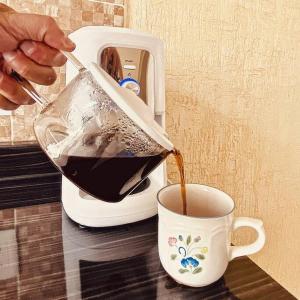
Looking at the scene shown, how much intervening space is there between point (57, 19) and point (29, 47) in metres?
0.40

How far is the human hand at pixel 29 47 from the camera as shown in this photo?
344mm

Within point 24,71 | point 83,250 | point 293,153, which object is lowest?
point 293,153

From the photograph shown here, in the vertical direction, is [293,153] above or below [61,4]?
below

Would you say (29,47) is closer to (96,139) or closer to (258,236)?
(96,139)

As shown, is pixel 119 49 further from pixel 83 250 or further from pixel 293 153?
pixel 293 153

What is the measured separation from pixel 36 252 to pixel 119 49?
0.33 m

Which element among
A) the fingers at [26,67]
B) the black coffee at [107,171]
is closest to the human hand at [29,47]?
the fingers at [26,67]

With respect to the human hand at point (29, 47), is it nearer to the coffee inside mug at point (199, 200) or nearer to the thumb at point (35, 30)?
the thumb at point (35, 30)

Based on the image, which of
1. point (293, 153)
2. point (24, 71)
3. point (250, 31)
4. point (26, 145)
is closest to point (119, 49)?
point (24, 71)

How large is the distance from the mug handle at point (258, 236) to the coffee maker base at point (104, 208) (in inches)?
7.2

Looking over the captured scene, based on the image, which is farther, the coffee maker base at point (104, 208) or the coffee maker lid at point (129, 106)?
the coffee maker base at point (104, 208)

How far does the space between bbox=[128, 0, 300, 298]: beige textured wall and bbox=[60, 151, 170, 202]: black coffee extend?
18.1 inches

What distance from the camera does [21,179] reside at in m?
0.69

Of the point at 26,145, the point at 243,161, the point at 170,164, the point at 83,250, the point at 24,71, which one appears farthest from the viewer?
the point at 243,161
